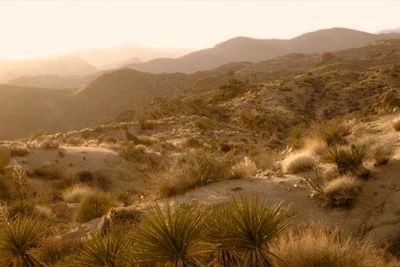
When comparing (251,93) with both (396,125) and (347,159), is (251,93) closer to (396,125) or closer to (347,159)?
(396,125)

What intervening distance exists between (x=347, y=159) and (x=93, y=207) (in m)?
5.95

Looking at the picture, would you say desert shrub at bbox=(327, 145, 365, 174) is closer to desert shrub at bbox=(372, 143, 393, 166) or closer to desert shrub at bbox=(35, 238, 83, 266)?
desert shrub at bbox=(372, 143, 393, 166)

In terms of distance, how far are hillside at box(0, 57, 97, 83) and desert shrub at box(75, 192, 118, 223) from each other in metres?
150

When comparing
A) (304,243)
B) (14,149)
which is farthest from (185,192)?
(14,149)

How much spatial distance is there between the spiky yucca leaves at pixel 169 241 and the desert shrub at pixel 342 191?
13.8ft

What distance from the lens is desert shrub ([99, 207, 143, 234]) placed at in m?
7.95

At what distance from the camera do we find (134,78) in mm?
74000

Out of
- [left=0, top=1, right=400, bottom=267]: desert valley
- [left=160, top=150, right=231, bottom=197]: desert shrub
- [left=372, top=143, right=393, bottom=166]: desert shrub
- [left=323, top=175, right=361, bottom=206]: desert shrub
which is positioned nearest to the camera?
[left=0, top=1, right=400, bottom=267]: desert valley

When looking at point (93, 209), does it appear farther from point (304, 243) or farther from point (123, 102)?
point (123, 102)

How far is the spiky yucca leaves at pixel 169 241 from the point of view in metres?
4.66

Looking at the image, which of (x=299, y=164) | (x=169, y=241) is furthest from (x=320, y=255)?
(x=299, y=164)

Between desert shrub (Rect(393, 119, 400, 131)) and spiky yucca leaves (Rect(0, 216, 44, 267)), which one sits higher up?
desert shrub (Rect(393, 119, 400, 131))

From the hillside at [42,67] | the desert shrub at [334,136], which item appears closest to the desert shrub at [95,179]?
the desert shrub at [334,136]

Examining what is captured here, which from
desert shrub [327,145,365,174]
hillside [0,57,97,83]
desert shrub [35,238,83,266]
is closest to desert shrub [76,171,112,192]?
desert shrub [35,238,83,266]
